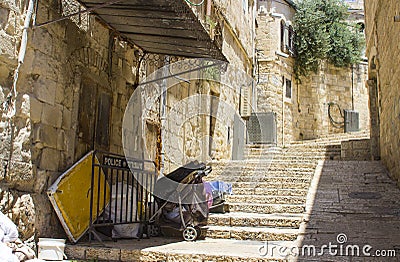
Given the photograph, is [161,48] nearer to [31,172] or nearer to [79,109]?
[79,109]

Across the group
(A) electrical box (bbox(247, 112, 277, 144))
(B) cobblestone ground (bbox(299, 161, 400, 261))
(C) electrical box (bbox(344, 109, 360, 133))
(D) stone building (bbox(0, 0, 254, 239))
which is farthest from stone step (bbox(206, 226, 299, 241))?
(C) electrical box (bbox(344, 109, 360, 133))

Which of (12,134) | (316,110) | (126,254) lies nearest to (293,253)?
(126,254)

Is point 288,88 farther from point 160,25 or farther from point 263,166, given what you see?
point 160,25

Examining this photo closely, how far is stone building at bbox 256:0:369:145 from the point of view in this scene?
715 inches

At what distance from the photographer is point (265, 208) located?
669 cm

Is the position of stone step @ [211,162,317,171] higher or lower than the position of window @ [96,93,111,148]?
lower

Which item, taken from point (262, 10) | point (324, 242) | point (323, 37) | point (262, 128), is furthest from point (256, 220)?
point (323, 37)

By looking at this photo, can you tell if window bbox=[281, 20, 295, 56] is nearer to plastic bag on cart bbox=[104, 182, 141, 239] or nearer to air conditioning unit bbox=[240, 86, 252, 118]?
air conditioning unit bbox=[240, 86, 252, 118]

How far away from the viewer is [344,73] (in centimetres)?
2022

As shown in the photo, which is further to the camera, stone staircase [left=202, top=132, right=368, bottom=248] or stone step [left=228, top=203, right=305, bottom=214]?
stone step [left=228, top=203, right=305, bottom=214]

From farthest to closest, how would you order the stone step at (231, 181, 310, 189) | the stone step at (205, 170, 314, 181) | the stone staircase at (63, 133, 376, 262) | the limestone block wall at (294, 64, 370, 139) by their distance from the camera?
the limestone block wall at (294, 64, 370, 139) → the stone step at (205, 170, 314, 181) → the stone step at (231, 181, 310, 189) → the stone staircase at (63, 133, 376, 262)

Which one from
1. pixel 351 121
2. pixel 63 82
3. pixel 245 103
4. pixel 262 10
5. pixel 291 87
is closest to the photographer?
pixel 63 82

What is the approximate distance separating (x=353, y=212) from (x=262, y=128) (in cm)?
1023

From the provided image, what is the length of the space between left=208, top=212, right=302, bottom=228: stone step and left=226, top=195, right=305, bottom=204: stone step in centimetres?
66
